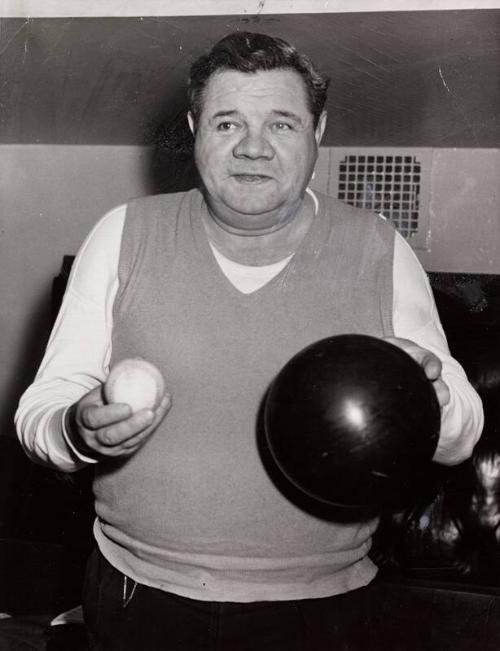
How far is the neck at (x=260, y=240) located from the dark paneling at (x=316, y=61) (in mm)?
636

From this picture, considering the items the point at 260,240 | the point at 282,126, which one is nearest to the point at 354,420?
the point at 260,240

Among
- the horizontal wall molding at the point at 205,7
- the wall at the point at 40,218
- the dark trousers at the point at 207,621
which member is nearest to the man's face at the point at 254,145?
the horizontal wall molding at the point at 205,7

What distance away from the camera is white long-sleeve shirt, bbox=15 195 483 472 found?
1.19 meters

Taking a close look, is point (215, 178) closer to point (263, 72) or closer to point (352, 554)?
point (263, 72)

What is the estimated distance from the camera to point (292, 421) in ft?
3.61

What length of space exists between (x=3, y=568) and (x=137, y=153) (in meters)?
1.44

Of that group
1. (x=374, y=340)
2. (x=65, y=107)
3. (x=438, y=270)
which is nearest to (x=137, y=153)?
(x=65, y=107)

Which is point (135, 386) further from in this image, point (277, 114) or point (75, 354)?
point (277, 114)

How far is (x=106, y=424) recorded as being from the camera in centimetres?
101

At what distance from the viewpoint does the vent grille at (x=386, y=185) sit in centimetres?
242

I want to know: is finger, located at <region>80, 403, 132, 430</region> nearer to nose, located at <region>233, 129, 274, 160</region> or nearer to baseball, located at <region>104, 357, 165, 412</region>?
baseball, located at <region>104, 357, 165, 412</region>

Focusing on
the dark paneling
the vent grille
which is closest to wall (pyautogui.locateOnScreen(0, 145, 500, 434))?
the dark paneling

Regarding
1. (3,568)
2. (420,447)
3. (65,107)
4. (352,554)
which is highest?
(65,107)

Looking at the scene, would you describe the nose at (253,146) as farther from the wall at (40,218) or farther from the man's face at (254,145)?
the wall at (40,218)
